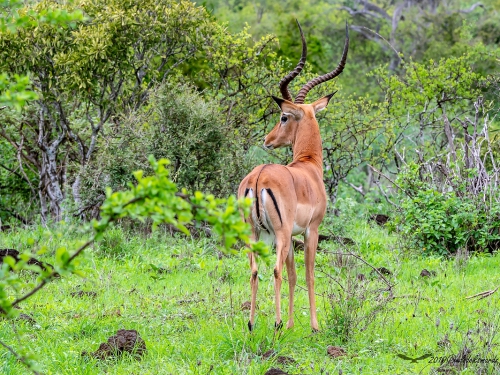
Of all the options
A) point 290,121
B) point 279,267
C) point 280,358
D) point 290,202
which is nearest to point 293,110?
point 290,121

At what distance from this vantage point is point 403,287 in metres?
6.92

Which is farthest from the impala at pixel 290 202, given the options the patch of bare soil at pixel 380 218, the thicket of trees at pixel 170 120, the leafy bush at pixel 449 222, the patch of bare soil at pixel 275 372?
the patch of bare soil at pixel 380 218

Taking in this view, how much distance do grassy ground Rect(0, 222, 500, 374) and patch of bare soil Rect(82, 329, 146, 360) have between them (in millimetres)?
74

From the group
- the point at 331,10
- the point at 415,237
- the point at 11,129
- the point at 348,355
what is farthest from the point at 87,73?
the point at 331,10

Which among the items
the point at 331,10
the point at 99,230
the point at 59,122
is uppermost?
the point at 99,230

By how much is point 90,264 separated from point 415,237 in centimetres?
359

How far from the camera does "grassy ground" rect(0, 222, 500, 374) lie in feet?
15.7

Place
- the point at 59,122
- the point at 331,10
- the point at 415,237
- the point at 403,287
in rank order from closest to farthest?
the point at 403,287 < the point at 415,237 < the point at 59,122 < the point at 331,10

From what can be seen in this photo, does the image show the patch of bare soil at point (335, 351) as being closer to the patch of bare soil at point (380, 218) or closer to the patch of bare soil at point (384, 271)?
the patch of bare soil at point (384, 271)

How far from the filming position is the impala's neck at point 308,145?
21.2 ft

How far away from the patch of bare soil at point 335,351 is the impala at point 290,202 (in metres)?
0.37

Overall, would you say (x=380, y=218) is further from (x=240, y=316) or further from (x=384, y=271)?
(x=240, y=316)

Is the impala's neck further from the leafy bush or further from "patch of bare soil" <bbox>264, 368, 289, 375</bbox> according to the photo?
"patch of bare soil" <bbox>264, 368, 289, 375</bbox>

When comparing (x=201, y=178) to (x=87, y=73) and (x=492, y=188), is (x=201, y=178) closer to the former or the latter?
(x=87, y=73)
